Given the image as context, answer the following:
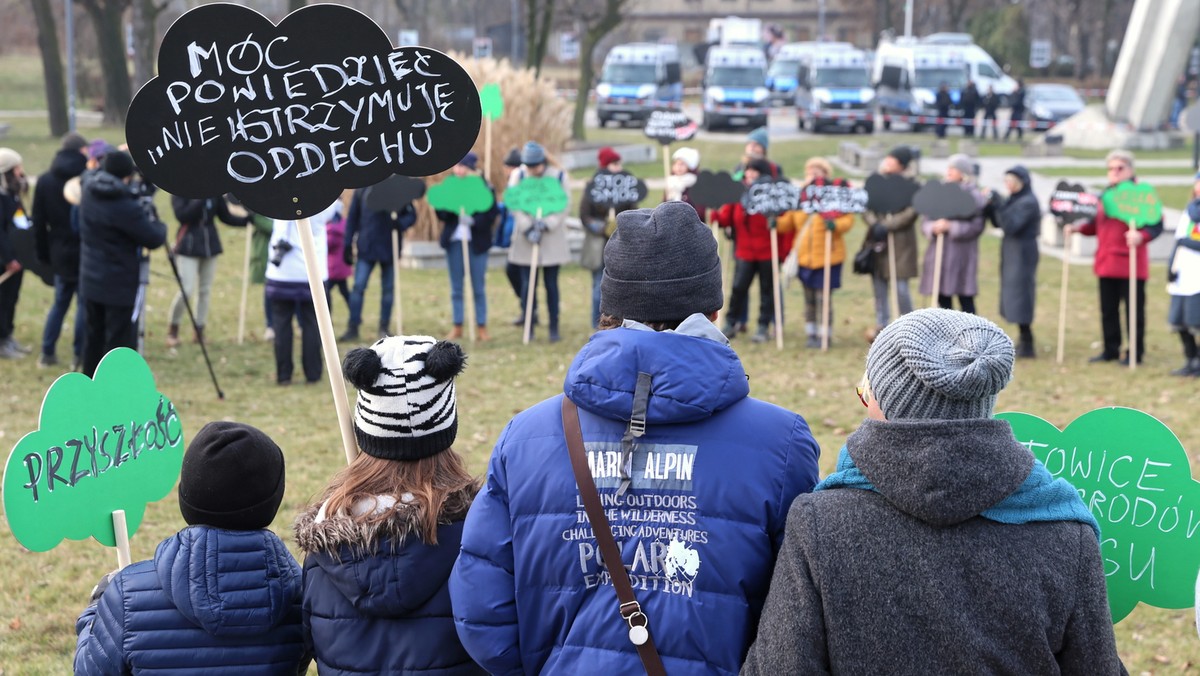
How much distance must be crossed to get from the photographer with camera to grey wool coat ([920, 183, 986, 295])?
18.3 feet

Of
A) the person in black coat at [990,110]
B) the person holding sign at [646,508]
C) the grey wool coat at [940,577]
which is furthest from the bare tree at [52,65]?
the grey wool coat at [940,577]

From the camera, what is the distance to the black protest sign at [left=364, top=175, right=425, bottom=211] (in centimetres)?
1119

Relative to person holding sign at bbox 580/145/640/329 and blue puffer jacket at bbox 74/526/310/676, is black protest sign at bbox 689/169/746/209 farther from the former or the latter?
blue puffer jacket at bbox 74/526/310/676

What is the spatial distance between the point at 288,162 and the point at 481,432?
16.9 feet

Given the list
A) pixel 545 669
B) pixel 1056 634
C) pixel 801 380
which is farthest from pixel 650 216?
pixel 801 380

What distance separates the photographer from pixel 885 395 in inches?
91.0

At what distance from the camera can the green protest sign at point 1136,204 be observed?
10.5m

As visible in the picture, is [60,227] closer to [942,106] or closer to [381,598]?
[381,598]

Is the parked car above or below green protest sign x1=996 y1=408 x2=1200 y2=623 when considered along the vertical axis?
below

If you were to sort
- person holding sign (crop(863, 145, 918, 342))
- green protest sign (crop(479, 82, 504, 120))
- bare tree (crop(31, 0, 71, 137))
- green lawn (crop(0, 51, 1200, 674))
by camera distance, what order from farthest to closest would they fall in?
bare tree (crop(31, 0, 71, 137))
green protest sign (crop(479, 82, 504, 120))
person holding sign (crop(863, 145, 918, 342))
green lawn (crop(0, 51, 1200, 674))

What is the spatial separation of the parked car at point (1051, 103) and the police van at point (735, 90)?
28.1 ft

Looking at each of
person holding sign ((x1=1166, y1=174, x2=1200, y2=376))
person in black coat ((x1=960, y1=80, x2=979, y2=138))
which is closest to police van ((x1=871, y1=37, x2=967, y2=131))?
person in black coat ((x1=960, y1=80, x2=979, y2=138))

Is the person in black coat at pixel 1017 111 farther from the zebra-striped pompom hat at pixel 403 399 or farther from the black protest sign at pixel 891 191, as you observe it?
the zebra-striped pompom hat at pixel 403 399

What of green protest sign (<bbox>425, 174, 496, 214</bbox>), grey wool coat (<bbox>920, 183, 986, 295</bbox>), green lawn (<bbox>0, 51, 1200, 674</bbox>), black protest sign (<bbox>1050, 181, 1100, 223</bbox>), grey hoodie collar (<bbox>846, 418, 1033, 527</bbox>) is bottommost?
green lawn (<bbox>0, 51, 1200, 674</bbox>)
